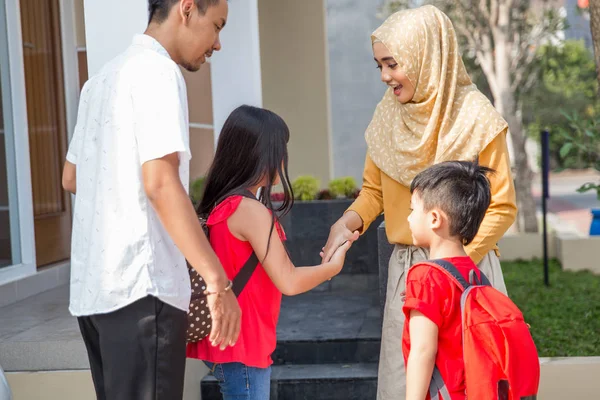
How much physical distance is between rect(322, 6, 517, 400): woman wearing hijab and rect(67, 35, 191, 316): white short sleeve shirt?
0.84m

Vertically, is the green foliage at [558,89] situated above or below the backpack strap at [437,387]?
above

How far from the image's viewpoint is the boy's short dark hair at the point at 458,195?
225cm

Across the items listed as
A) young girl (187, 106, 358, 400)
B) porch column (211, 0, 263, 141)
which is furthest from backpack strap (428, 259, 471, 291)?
porch column (211, 0, 263, 141)

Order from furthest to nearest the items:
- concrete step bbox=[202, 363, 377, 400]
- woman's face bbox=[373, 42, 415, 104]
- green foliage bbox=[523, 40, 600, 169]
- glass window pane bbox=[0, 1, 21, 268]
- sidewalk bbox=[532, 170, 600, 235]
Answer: sidewalk bbox=[532, 170, 600, 235] → green foliage bbox=[523, 40, 600, 169] → glass window pane bbox=[0, 1, 21, 268] → concrete step bbox=[202, 363, 377, 400] → woman's face bbox=[373, 42, 415, 104]

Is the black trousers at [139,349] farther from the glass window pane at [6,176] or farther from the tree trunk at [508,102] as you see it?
the tree trunk at [508,102]

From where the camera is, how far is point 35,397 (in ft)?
12.7

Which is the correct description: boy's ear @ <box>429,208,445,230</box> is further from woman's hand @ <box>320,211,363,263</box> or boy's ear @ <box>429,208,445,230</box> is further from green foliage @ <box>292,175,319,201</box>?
green foliage @ <box>292,175,319,201</box>

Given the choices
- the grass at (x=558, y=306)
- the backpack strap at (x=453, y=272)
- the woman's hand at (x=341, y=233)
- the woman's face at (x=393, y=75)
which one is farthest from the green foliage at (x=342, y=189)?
the backpack strap at (x=453, y=272)

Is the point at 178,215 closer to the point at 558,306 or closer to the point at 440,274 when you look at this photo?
the point at 440,274

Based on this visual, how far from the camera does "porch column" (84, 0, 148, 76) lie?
11.6 feet

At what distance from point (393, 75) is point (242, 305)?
3.47 ft

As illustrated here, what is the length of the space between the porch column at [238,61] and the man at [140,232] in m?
3.74

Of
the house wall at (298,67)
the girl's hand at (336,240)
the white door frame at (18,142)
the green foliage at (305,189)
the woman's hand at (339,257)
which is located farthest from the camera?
the house wall at (298,67)

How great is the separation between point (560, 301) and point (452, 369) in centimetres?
569
